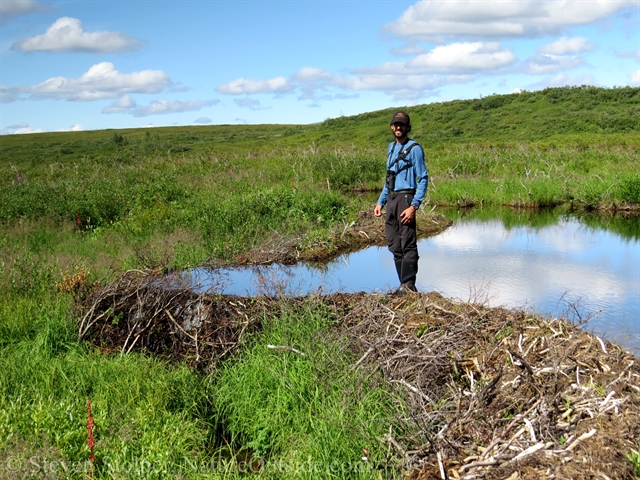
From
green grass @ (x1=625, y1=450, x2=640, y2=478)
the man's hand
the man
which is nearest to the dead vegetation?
the man

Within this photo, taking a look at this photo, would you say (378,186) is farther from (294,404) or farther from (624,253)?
(294,404)

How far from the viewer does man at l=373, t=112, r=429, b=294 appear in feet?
26.1

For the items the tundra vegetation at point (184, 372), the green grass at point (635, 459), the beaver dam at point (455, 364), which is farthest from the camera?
the tundra vegetation at point (184, 372)

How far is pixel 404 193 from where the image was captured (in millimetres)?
8188

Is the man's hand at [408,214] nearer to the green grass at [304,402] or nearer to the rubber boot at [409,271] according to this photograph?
the rubber boot at [409,271]

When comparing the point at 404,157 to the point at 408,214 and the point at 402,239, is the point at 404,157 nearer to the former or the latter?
the point at 408,214

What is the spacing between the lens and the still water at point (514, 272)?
27.9ft

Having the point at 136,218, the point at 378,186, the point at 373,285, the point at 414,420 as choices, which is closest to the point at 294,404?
the point at 414,420

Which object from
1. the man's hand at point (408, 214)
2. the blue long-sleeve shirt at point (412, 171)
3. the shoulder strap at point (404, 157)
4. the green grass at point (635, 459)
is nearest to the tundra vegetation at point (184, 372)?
the green grass at point (635, 459)

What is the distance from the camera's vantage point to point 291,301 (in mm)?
7078

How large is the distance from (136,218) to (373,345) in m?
9.62

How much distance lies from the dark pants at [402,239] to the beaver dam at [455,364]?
1.03 meters

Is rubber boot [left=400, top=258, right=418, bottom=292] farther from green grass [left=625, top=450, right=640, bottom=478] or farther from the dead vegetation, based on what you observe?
green grass [left=625, top=450, right=640, bottom=478]

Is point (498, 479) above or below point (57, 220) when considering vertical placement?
below
